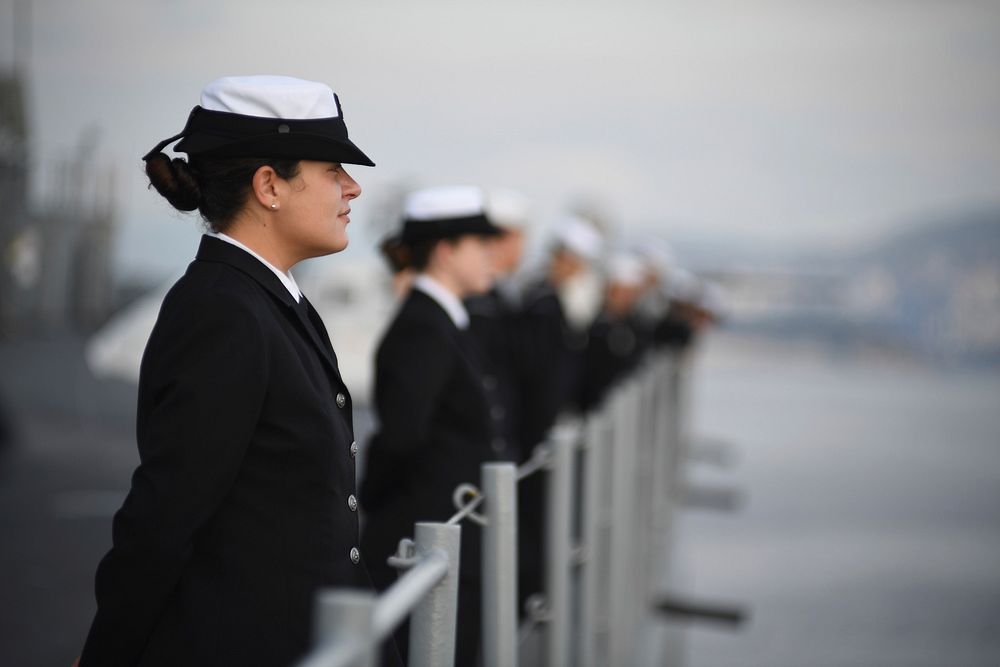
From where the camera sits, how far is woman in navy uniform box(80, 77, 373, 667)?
166 centimetres

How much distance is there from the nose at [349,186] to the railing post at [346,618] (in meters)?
0.89

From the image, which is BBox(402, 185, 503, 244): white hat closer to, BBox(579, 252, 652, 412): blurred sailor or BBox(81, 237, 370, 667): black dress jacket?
BBox(81, 237, 370, 667): black dress jacket

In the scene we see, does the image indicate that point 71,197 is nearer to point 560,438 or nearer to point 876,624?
point 876,624

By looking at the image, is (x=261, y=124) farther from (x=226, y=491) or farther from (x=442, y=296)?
(x=442, y=296)

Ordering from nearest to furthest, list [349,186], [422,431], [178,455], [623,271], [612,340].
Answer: [178,455]
[349,186]
[422,431]
[612,340]
[623,271]

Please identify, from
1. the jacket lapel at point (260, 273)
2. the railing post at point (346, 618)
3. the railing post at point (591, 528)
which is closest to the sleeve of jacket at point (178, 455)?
the jacket lapel at point (260, 273)

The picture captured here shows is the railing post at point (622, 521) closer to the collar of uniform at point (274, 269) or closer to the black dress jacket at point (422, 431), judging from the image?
the black dress jacket at point (422, 431)

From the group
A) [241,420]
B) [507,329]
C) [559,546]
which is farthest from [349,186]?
[507,329]

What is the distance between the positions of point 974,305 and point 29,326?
3091 centimetres

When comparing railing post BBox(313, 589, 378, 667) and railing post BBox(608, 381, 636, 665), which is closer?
railing post BBox(313, 589, 378, 667)

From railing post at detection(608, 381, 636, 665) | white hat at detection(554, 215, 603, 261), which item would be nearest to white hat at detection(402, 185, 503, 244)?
railing post at detection(608, 381, 636, 665)

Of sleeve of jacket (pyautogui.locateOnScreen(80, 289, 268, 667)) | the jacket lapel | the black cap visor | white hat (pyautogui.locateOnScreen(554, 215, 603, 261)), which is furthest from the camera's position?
white hat (pyautogui.locateOnScreen(554, 215, 603, 261))

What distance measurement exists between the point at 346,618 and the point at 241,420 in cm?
60

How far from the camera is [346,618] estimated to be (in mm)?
1140
